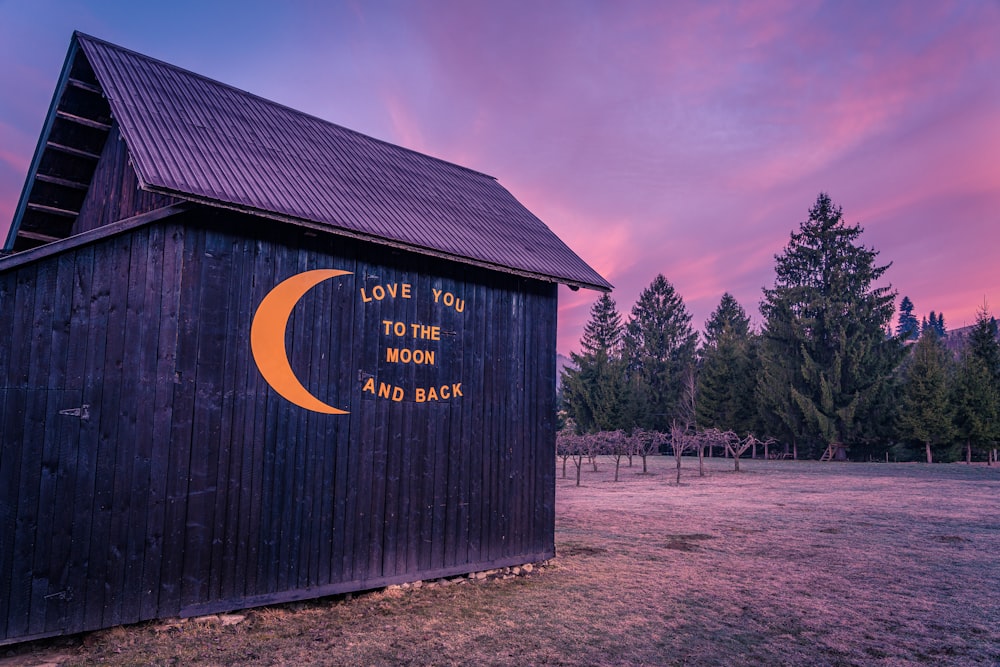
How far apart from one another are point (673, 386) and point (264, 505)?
5776cm

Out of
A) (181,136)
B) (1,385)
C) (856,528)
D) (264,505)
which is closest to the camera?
(1,385)

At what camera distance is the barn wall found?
20.0ft

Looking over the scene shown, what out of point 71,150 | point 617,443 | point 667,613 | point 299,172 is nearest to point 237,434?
point 299,172

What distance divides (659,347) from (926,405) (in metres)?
29.1

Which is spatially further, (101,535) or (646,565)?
(646,565)

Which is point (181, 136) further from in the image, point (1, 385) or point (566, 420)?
point (566, 420)

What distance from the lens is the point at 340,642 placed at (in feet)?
21.3

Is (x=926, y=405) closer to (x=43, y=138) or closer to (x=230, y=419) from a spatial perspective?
(x=230, y=419)

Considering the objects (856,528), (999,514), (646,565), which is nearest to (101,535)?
(646,565)

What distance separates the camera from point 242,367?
7.26m

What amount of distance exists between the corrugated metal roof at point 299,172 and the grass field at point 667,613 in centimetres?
475

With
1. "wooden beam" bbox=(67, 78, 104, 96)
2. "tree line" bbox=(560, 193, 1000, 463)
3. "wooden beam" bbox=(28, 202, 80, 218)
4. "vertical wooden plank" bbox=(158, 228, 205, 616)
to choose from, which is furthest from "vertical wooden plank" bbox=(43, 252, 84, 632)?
"tree line" bbox=(560, 193, 1000, 463)

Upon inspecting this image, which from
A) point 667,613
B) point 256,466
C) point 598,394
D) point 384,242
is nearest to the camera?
point 256,466

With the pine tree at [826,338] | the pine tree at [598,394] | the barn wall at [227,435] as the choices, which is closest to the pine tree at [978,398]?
the pine tree at [826,338]
